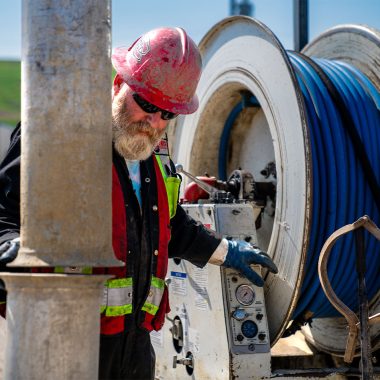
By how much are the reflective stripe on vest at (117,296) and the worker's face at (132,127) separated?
51 cm

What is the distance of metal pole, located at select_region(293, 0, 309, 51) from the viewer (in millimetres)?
5645

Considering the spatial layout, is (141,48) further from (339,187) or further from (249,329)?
(249,329)

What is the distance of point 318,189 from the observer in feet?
12.7

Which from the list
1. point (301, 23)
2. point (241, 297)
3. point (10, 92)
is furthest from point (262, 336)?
point (10, 92)

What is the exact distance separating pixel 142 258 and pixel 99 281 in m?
1.02

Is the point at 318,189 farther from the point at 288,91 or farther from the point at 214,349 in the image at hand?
the point at 214,349

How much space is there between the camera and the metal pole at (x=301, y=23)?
5.64 m

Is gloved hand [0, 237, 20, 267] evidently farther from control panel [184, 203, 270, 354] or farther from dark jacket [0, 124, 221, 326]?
control panel [184, 203, 270, 354]

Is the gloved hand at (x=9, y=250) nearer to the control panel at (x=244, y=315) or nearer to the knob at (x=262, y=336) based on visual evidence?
the control panel at (x=244, y=315)

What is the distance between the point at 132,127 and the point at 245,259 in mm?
986

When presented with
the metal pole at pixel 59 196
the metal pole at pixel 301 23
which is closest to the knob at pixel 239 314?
the metal pole at pixel 59 196

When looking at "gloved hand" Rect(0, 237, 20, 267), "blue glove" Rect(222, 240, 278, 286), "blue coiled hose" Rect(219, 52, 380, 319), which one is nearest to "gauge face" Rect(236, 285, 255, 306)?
"blue glove" Rect(222, 240, 278, 286)

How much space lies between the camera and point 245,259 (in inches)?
145

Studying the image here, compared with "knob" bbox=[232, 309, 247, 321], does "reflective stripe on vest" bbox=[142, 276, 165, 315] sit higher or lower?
higher
